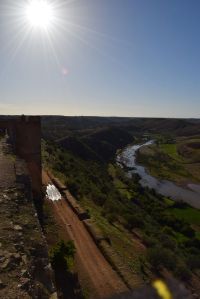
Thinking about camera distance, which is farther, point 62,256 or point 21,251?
point 62,256

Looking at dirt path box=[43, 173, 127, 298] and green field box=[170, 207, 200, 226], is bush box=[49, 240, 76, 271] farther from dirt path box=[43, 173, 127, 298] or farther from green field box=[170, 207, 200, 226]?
green field box=[170, 207, 200, 226]

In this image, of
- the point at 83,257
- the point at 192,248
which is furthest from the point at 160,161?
the point at 83,257

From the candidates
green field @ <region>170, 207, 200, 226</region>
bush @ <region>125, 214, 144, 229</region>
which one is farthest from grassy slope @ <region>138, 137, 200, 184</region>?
bush @ <region>125, 214, 144, 229</region>

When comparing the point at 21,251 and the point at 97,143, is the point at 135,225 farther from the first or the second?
the point at 97,143

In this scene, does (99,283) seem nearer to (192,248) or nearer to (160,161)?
(192,248)

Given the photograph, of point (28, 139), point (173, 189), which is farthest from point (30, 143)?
point (173, 189)

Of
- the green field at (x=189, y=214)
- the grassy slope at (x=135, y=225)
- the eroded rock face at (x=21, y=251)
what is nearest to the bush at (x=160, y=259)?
the grassy slope at (x=135, y=225)

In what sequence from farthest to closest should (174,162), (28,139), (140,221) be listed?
1. (174,162)
2. (140,221)
3. (28,139)
